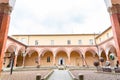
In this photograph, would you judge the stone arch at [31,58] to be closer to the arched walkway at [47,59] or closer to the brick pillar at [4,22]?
the arched walkway at [47,59]

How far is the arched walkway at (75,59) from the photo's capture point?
2954 cm

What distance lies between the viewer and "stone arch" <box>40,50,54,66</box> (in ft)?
97.2

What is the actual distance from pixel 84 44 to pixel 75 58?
4165 mm

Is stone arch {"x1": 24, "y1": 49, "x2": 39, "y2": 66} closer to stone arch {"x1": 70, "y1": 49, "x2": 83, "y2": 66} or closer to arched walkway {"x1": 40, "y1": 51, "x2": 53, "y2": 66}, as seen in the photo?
arched walkway {"x1": 40, "y1": 51, "x2": 53, "y2": 66}

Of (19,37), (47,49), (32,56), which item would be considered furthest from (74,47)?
(19,37)

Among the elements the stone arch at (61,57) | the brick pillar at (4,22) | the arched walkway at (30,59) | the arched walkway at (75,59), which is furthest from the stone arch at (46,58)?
the brick pillar at (4,22)

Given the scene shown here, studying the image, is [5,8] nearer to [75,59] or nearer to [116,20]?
[116,20]

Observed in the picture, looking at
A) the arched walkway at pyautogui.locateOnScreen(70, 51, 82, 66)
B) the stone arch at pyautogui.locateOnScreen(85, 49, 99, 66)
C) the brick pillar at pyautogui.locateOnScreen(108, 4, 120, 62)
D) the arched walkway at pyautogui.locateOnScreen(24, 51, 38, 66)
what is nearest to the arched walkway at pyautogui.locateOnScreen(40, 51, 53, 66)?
the arched walkway at pyautogui.locateOnScreen(24, 51, 38, 66)

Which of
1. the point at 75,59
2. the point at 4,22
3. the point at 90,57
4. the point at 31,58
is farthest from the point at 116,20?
the point at 31,58

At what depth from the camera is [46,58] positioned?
98.4 feet

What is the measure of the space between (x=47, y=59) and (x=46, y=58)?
0.35 metres

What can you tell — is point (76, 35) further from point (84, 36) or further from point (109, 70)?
point (109, 70)

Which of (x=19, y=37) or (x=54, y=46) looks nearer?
(x=54, y=46)

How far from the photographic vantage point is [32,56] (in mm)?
29922
